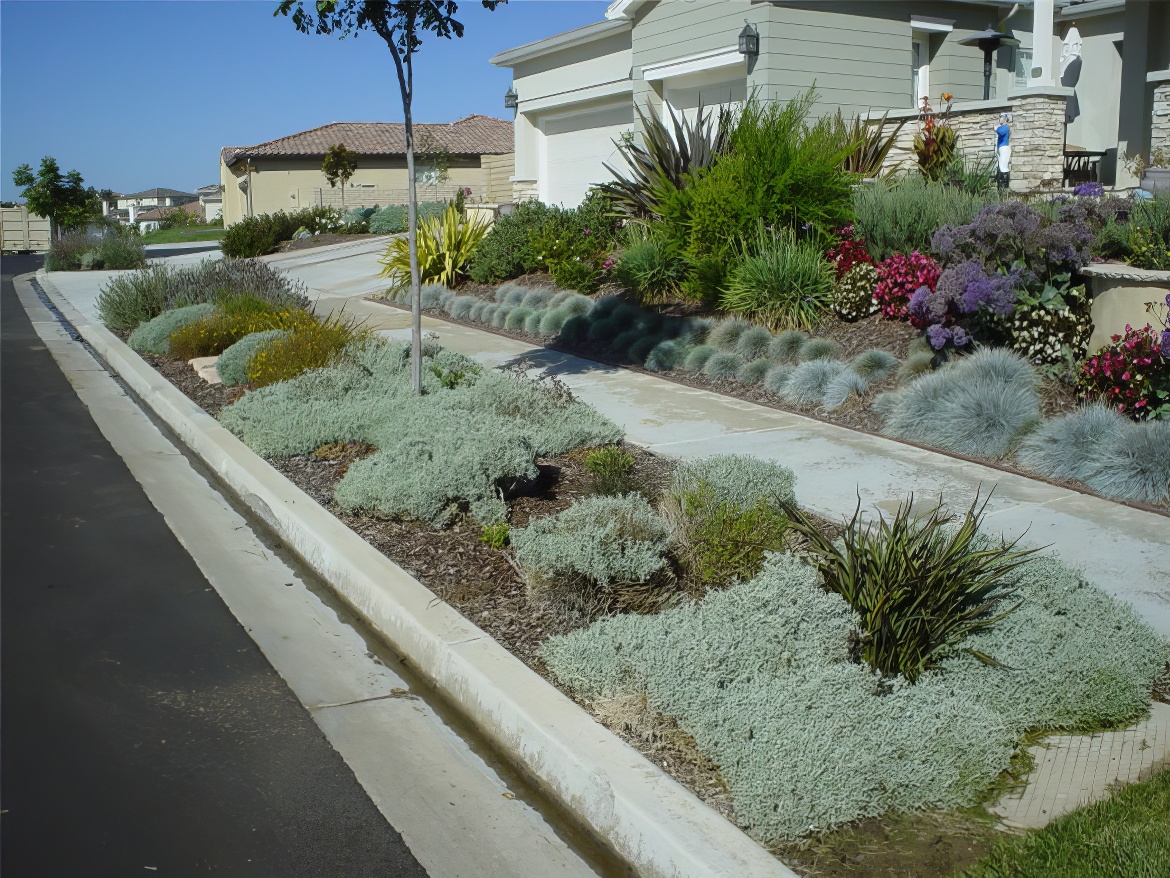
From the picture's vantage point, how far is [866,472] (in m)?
7.67

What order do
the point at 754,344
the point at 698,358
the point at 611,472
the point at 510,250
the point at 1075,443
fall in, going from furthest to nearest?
the point at 510,250 < the point at 698,358 < the point at 754,344 < the point at 1075,443 < the point at 611,472

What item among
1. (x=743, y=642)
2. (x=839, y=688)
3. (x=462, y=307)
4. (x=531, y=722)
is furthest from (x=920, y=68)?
(x=531, y=722)

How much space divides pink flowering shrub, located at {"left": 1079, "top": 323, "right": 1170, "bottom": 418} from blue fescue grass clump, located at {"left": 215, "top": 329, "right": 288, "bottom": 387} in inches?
289

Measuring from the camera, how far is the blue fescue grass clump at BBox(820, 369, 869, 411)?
953 cm

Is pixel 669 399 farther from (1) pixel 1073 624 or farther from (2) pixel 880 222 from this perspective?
(1) pixel 1073 624

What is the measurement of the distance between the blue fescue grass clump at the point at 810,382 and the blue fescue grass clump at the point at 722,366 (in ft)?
3.09

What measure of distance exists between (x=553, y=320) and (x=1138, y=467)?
817 centimetres

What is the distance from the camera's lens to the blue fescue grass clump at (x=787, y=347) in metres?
10.8

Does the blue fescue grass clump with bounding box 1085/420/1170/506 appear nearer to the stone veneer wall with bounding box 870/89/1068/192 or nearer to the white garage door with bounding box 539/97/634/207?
the stone veneer wall with bounding box 870/89/1068/192

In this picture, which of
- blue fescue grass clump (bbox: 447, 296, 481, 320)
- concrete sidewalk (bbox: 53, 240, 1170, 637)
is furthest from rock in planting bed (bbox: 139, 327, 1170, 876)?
blue fescue grass clump (bbox: 447, 296, 481, 320)

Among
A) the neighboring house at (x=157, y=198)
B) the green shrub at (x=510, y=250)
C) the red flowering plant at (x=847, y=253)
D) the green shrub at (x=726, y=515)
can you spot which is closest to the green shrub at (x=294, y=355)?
the green shrub at (x=726, y=515)

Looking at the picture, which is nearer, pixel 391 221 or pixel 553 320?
pixel 553 320

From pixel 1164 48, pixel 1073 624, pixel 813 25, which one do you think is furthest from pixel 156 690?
pixel 1164 48

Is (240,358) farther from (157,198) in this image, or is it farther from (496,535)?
(157,198)
